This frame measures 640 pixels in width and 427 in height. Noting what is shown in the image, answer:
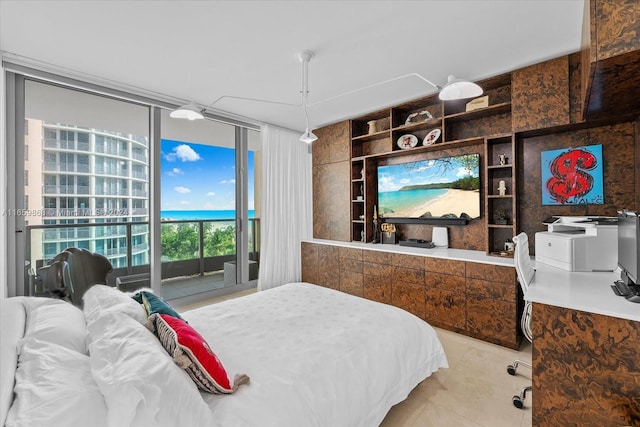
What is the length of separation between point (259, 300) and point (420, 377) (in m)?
1.29

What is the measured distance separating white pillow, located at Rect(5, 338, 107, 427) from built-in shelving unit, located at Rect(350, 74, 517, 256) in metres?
3.23

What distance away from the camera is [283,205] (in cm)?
450

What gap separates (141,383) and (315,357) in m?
0.81

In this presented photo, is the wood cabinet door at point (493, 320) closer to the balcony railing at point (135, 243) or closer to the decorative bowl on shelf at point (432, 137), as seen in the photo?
the decorative bowl on shelf at point (432, 137)

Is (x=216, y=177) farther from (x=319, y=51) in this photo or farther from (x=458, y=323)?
(x=458, y=323)

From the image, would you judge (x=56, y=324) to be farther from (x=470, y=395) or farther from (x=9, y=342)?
(x=470, y=395)

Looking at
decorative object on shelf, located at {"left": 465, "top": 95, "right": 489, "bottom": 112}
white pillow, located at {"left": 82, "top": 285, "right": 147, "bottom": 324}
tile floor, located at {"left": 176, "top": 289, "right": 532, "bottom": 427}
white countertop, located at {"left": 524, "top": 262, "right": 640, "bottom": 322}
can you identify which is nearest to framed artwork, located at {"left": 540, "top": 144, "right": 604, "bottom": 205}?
decorative object on shelf, located at {"left": 465, "top": 95, "right": 489, "bottom": 112}

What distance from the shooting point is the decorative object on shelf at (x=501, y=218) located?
300 cm

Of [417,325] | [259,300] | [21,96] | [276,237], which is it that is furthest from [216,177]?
[417,325]

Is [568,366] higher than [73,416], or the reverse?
[73,416]

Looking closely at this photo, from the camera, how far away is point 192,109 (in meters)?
2.30

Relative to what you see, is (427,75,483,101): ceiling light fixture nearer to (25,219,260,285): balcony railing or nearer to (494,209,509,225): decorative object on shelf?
(494,209,509,225): decorative object on shelf

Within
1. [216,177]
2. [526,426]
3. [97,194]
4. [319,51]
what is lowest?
[526,426]

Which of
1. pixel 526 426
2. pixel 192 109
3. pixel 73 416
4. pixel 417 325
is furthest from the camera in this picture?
pixel 192 109
